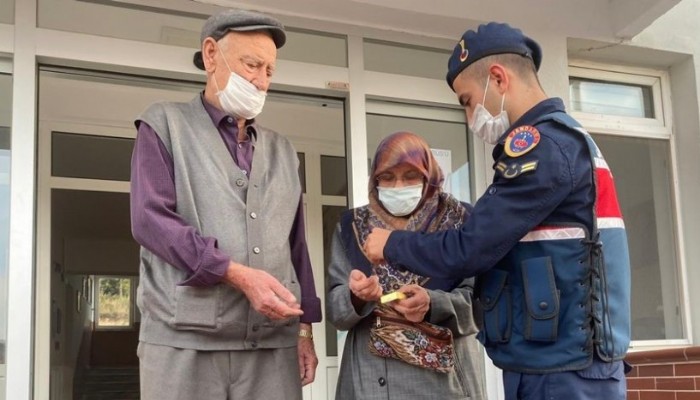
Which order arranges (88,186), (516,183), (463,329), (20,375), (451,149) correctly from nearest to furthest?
1. (516,183)
2. (463,329)
3. (20,375)
4. (451,149)
5. (88,186)

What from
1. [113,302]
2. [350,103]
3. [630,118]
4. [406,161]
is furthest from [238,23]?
[113,302]

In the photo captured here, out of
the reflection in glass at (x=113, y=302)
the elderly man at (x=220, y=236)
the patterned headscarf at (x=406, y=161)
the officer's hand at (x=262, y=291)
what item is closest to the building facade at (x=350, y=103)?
the patterned headscarf at (x=406, y=161)

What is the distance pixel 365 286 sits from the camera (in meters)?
2.31

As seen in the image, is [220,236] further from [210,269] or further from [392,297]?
[392,297]

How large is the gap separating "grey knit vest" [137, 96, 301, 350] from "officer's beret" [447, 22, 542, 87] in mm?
659

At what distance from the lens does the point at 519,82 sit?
7.16 ft

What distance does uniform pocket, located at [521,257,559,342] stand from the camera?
1.91m

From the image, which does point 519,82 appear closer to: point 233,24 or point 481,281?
point 481,281

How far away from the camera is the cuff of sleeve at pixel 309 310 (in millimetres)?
2455

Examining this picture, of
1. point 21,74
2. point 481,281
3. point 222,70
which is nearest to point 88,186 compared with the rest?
point 21,74

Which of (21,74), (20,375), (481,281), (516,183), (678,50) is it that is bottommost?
(20,375)

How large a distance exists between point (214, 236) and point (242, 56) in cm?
58

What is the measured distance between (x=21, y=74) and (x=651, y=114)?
387cm

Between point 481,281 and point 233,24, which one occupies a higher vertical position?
point 233,24
